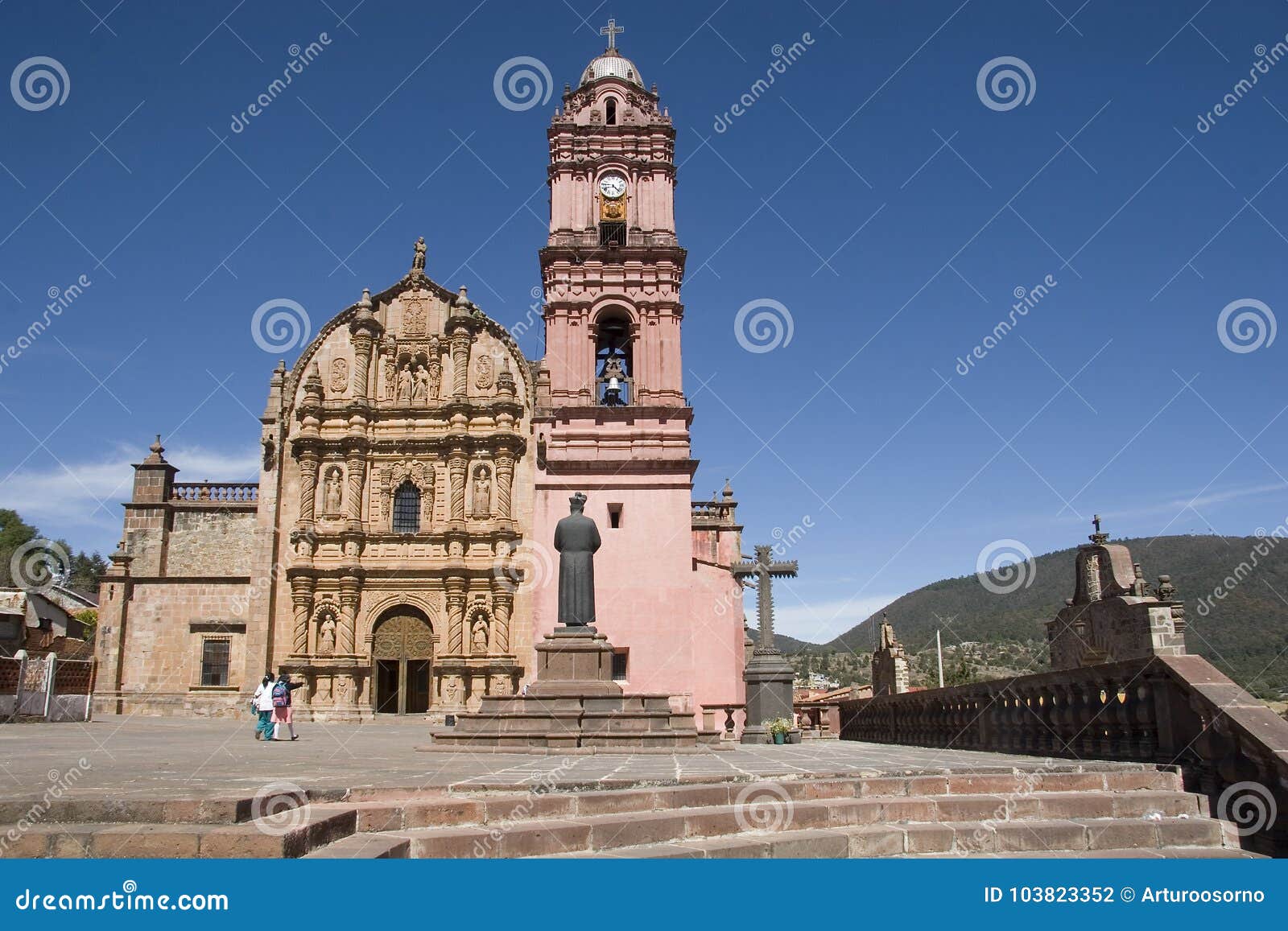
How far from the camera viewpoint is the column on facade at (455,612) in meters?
26.0

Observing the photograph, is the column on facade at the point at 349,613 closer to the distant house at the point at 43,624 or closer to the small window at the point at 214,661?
the small window at the point at 214,661

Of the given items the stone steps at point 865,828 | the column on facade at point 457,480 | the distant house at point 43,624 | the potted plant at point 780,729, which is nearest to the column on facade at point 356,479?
the column on facade at point 457,480

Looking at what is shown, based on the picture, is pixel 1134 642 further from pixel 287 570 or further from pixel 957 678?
pixel 957 678

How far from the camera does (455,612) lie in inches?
1028

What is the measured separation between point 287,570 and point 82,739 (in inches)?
492

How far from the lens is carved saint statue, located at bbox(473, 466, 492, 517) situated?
27.1 meters

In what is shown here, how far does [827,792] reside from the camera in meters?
6.43

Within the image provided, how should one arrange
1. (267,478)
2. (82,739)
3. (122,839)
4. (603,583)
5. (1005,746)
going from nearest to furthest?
1. (122,839)
2. (1005,746)
3. (82,739)
4. (603,583)
5. (267,478)

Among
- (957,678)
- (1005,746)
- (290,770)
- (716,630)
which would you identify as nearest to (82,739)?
(290,770)

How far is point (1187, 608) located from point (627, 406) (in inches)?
1591

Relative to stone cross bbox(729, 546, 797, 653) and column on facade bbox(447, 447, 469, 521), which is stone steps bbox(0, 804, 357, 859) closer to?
stone cross bbox(729, 546, 797, 653)

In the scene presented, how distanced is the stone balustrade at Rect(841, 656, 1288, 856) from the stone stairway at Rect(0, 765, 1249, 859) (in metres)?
0.22

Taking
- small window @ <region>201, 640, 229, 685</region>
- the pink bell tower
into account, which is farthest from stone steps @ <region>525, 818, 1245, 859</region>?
small window @ <region>201, 640, 229, 685</region>

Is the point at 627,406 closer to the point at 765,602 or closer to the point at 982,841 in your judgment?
the point at 765,602
